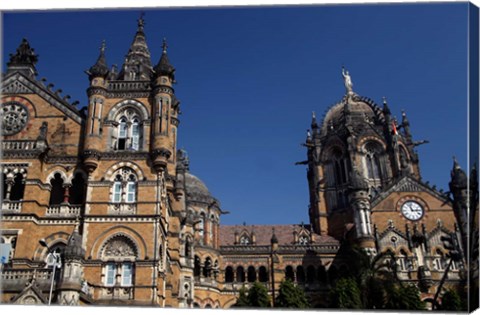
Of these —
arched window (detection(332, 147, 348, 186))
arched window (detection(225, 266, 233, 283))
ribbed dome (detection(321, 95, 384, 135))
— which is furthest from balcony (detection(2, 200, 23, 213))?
ribbed dome (detection(321, 95, 384, 135))

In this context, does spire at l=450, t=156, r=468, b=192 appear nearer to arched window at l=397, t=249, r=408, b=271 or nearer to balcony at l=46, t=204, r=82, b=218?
arched window at l=397, t=249, r=408, b=271

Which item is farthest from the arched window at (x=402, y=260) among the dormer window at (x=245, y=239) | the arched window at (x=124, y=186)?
the arched window at (x=124, y=186)

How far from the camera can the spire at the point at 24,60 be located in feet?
108

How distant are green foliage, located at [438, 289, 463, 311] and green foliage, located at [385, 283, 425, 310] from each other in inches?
131

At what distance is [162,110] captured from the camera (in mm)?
30812

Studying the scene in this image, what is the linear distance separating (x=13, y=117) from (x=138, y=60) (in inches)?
462

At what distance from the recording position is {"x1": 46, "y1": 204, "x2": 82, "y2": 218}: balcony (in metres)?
28.4

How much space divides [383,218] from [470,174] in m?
25.6

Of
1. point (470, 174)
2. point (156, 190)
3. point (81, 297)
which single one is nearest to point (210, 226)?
point (156, 190)

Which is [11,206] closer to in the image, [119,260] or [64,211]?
[64,211]

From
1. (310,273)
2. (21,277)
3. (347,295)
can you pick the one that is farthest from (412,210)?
(21,277)

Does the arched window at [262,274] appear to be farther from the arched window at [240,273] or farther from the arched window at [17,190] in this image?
the arched window at [17,190]

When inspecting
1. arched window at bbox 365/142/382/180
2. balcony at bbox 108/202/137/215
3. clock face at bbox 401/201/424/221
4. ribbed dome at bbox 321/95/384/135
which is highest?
ribbed dome at bbox 321/95/384/135

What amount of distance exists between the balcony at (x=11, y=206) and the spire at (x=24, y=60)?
8.94 meters
